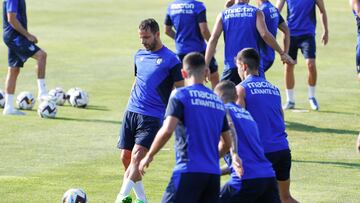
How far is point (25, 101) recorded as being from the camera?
69.1 feet

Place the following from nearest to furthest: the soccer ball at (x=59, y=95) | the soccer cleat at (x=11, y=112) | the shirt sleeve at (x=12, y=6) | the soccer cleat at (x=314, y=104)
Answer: the shirt sleeve at (x=12, y=6), the soccer cleat at (x=11, y=112), the soccer ball at (x=59, y=95), the soccer cleat at (x=314, y=104)

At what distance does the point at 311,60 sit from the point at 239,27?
551 centimetres

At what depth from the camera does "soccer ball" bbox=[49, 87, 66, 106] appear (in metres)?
21.5

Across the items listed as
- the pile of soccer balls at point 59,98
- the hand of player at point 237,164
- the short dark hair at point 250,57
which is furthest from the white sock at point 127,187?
the pile of soccer balls at point 59,98

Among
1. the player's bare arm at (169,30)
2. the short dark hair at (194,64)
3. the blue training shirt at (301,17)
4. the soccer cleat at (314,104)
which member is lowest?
the soccer cleat at (314,104)

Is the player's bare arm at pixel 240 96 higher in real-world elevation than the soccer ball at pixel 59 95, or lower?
higher

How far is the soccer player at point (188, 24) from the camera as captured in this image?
19.1 metres

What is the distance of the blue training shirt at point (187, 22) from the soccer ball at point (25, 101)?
3604mm

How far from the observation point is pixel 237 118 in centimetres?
1078

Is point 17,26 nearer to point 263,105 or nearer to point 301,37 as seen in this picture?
point 301,37

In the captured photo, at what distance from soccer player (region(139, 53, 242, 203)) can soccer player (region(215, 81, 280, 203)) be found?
1.45ft

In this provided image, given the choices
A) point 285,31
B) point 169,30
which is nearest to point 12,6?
point 169,30

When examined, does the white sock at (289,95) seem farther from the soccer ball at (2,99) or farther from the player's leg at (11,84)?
the soccer ball at (2,99)

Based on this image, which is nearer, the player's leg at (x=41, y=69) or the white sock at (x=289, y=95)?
the player's leg at (x=41, y=69)
